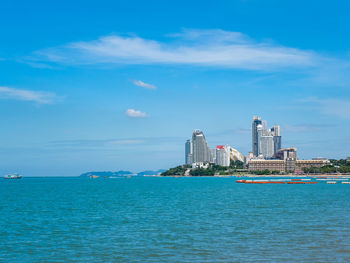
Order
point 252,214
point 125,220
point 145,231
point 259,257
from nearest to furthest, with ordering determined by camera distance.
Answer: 1. point 259,257
2. point 145,231
3. point 125,220
4. point 252,214

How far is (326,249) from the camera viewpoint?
91.7ft

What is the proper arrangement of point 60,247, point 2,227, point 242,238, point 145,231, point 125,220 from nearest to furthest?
point 60,247
point 242,238
point 145,231
point 2,227
point 125,220

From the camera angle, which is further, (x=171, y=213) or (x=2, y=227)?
(x=171, y=213)

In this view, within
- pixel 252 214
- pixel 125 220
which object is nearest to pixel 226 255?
pixel 125 220

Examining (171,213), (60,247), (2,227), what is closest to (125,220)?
(171,213)

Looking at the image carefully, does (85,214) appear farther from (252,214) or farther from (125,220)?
(252,214)

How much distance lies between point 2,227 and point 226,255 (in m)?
25.1

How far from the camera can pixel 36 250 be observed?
29328 mm

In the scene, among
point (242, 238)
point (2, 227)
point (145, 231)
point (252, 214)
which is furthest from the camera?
point (252, 214)

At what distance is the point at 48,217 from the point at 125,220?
426 inches

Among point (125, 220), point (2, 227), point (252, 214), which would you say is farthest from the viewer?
point (252, 214)

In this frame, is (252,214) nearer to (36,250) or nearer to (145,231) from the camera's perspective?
(145,231)

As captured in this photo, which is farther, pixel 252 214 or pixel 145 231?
pixel 252 214

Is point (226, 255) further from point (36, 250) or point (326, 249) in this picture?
point (36, 250)
